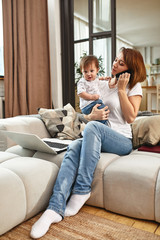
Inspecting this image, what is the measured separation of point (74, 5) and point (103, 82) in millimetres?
2603

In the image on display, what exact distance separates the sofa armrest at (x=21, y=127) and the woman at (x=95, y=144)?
525 mm

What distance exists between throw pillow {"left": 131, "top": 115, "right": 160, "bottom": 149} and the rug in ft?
2.23

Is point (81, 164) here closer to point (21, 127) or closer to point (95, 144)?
point (95, 144)

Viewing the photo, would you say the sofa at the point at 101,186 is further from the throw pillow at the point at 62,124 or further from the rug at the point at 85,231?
the throw pillow at the point at 62,124

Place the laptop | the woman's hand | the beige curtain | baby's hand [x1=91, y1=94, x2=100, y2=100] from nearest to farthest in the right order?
1. the laptop
2. the woman's hand
3. baby's hand [x1=91, y1=94, x2=100, y2=100]
4. the beige curtain

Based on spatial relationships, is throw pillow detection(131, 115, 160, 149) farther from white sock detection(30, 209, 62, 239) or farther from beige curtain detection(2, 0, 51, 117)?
beige curtain detection(2, 0, 51, 117)

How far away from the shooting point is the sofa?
3.99 ft

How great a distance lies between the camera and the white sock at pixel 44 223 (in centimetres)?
116

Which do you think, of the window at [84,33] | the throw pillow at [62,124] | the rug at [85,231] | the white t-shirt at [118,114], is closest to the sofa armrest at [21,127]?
the throw pillow at [62,124]

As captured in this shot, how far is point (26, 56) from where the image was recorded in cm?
355

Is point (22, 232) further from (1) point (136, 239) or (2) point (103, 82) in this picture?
(2) point (103, 82)


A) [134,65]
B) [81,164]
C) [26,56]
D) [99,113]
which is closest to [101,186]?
[81,164]

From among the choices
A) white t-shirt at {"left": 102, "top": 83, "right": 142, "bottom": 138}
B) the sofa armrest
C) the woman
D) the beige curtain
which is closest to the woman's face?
the woman

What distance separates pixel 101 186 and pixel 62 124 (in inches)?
34.2
